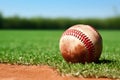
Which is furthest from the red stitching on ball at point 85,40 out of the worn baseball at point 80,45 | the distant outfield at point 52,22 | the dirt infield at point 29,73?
the distant outfield at point 52,22

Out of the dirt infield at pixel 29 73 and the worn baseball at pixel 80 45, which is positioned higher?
the worn baseball at pixel 80 45

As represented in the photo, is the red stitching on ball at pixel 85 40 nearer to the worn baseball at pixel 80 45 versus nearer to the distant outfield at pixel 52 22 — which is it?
the worn baseball at pixel 80 45

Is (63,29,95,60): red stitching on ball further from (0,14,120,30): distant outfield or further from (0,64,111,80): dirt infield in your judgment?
(0,14,120,30): distant outfield

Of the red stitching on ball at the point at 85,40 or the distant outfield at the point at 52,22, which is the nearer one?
the red stitching on ball at the point at 85,40

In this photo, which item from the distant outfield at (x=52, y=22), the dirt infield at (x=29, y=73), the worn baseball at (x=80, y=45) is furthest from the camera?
the distant outfield at (x=52, y=22)

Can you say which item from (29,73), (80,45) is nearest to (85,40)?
(80,45)

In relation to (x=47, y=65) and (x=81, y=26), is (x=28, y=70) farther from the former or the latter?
(x=81, y=26)

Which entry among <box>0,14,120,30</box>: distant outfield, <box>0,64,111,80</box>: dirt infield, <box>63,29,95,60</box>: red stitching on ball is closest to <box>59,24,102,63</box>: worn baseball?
<box>63,29,95,60</box>: red stitching on ball
